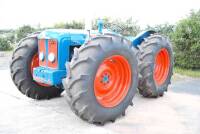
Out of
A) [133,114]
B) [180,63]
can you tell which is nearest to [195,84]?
[180,63]

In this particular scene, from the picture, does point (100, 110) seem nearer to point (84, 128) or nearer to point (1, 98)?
point (84, 128)

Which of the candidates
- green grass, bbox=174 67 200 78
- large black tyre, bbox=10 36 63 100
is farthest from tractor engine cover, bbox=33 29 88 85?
green grass, bbox=174 67 200 78

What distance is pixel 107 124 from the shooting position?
5.45m

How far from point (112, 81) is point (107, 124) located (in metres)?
0.77

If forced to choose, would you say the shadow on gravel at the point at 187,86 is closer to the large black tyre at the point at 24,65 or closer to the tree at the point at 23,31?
the large black tyre at the point at 24,65

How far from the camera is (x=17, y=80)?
6332mm

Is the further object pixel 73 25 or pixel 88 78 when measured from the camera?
pixel 73 25

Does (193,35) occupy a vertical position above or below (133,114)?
above

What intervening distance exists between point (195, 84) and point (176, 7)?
6.66 m

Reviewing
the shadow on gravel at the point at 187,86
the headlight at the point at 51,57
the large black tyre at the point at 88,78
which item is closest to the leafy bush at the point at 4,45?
the shadow on gravel at the point at 187,86

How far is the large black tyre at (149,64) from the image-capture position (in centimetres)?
666

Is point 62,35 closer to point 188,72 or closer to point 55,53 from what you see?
point 55,53

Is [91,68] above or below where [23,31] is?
above

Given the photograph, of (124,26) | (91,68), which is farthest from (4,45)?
(91,68)
